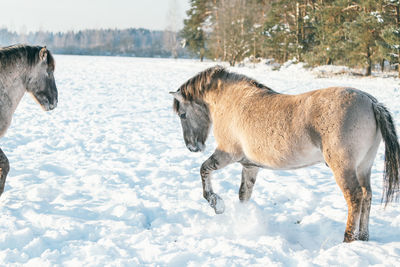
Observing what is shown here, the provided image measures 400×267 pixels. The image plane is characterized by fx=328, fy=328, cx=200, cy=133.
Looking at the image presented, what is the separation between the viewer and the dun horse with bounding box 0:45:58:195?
4.41 metres

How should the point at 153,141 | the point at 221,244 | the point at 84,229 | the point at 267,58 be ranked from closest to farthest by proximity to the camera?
the point at 221,244, the point at 84,229, the point at 153,141, the point at 267,58

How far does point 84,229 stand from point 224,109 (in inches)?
89.6

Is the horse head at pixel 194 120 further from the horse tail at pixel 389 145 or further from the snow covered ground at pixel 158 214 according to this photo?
the horse tail at pixel 389 145

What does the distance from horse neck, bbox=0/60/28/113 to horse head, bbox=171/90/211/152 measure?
2.18 meters

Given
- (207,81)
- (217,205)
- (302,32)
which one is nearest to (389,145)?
(217,205)

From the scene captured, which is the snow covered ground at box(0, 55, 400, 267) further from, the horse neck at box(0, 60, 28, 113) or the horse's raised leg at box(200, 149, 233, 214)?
A: the horse neck at box(0, 60, 28, 113)

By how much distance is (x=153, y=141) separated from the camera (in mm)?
8234

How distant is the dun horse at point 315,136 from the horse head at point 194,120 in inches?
19.9

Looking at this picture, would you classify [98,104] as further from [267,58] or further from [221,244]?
[267,58]

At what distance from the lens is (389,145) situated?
3.21m

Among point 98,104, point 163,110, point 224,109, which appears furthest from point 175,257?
point 98,104

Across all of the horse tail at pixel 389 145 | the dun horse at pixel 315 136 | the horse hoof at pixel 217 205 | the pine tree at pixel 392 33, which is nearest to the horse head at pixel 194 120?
the dun horse at pixel 315 136

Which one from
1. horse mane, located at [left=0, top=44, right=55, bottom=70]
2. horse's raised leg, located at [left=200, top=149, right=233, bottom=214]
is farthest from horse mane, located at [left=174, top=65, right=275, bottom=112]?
horse mane, located at [left=0, top=44, right=55, bottom=70]

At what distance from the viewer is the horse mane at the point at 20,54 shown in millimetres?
4434
